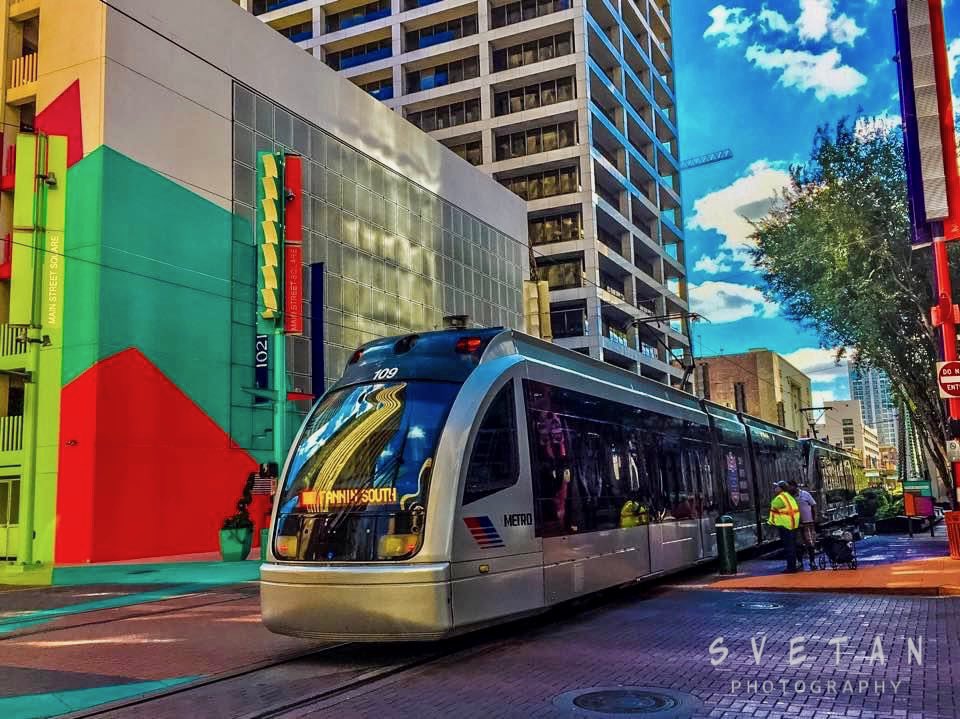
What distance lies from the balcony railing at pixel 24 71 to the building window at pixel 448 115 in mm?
35639

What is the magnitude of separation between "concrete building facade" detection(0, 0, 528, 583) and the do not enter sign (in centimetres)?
1559

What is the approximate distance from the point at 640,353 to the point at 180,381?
4069cm

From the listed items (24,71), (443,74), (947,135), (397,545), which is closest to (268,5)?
(443,74)

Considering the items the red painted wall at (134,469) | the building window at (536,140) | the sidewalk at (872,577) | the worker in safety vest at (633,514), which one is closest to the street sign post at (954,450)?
the sidewalk at (872,577)

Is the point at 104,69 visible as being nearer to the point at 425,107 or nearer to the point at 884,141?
the point at 884,141

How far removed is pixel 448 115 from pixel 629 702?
57.1 m

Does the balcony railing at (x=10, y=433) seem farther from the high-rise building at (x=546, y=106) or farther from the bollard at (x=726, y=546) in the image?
the high-rise building at (x=546, y=106)

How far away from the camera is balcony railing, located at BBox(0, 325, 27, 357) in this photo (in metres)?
24.2

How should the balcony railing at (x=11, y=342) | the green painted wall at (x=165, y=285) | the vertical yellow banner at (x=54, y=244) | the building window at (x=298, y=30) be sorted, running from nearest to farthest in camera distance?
1. the green painted wall at (x=165, y=285)
2. the vertical yellow banner at (x=54, y=244)
3. the balcony railing at (x=11, y=342)
4. the building window at (x=298, y=30)

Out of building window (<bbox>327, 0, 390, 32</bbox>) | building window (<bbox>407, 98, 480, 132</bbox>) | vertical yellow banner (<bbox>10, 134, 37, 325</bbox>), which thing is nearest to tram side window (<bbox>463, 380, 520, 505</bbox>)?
vertical yellow banner (<bbox>10, 134, 37, 325</bbox>)

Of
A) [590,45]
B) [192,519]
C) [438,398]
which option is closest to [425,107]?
[590,45]

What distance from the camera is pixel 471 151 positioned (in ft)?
196

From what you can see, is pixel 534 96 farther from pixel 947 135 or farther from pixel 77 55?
pixel 947 135

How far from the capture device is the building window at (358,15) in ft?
200
